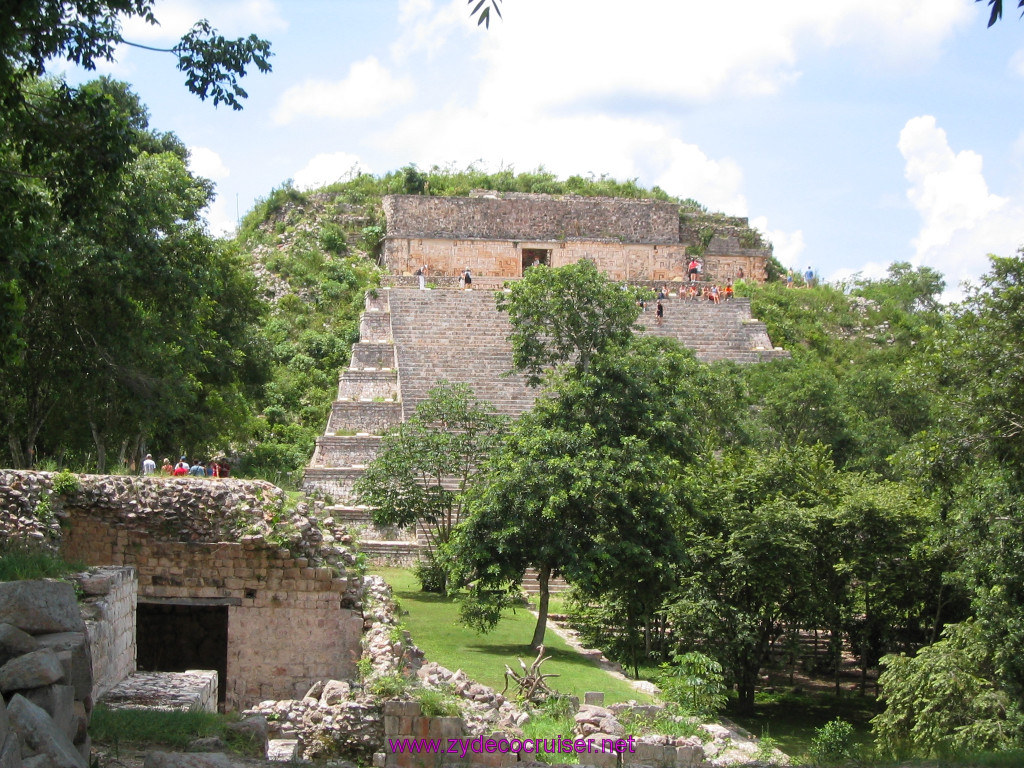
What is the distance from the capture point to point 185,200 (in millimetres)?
17719

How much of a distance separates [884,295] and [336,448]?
21.8 m

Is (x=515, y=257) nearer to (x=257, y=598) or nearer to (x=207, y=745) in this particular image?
(x=257, y=598)

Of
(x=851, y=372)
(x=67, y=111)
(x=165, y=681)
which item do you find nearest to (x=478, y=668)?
(x=165, y=681)

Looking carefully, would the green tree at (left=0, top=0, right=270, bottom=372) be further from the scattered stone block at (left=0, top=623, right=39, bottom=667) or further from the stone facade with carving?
the stone facade with carving

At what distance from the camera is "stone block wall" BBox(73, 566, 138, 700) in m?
9.36

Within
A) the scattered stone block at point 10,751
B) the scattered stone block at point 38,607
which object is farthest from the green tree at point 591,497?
the scattered stone block at point 10,751

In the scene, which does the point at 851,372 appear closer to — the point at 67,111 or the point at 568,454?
the point at 568,454

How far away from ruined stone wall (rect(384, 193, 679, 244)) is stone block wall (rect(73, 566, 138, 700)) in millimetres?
27596

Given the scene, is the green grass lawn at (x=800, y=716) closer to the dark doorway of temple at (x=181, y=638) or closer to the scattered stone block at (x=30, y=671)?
the dark doorway of temple at (x=181, y=638)

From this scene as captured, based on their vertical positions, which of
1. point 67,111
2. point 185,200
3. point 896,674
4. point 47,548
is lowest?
point 896,674

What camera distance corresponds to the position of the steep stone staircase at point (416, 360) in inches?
883

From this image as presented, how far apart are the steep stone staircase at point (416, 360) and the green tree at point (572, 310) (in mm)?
1312

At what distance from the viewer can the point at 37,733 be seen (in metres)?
5.51

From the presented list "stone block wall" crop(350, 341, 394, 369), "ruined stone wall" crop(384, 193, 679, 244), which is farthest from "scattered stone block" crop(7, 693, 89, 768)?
"ruined stone wall" crop(384, 193, 679, 244)
